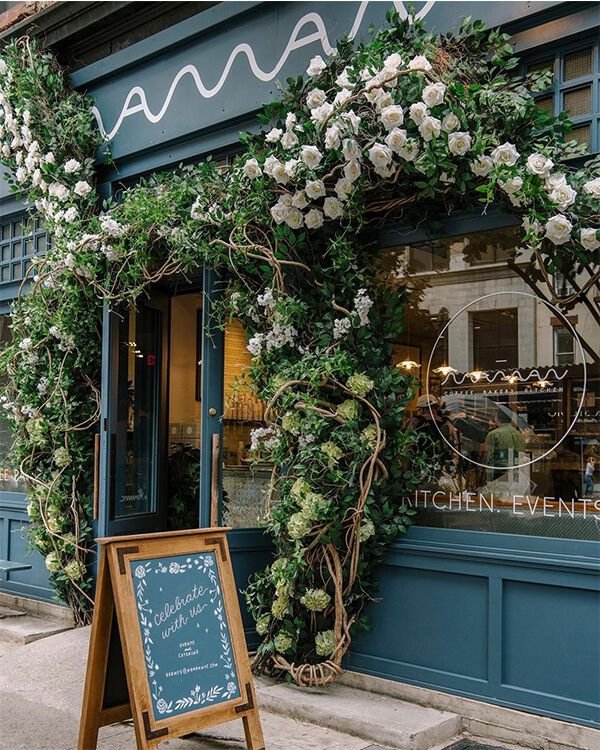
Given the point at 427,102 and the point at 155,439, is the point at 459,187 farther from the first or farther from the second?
the point at 155,439

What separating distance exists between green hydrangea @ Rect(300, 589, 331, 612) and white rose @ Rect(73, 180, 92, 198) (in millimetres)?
3831

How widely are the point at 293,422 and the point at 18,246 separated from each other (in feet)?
14.7

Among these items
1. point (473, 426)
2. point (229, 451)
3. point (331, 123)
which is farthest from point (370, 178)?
point (229, 451)

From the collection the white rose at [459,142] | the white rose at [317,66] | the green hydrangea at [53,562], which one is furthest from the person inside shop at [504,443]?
the green hydrangea at [53,562]

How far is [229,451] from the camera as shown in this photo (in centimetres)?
612

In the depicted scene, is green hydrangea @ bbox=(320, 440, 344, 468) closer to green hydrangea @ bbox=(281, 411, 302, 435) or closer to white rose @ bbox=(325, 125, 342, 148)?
green hydrangea @ bbox=(281, 411, 302, 435)

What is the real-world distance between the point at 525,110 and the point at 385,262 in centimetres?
139

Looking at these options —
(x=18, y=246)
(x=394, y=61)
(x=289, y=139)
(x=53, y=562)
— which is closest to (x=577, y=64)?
(x=394, y=61)

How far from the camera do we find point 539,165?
13.6ft

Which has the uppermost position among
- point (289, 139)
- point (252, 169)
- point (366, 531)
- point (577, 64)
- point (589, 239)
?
point (577, 64)

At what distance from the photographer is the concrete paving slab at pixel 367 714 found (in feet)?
14.3

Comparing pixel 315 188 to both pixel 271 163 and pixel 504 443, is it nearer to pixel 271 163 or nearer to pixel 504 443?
pixel 271 163

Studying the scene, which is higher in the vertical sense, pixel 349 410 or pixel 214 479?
pixel 349 410

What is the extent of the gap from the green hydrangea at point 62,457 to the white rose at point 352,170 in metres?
3.58
